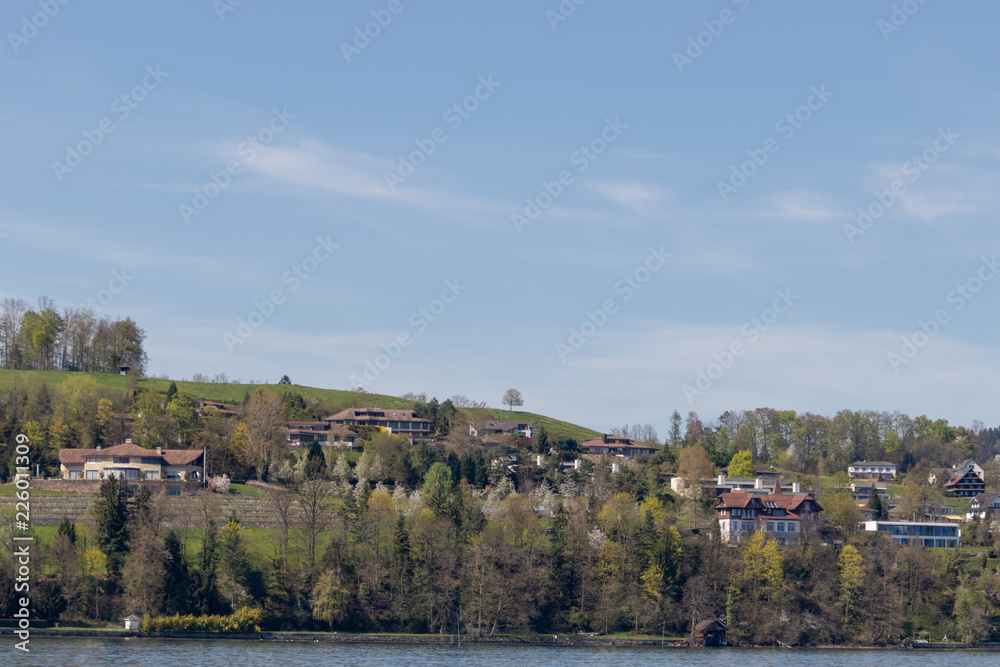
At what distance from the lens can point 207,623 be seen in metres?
86.4

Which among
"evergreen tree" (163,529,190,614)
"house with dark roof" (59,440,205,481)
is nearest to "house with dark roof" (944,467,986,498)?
"house with dark roof" (59,440,205,481)

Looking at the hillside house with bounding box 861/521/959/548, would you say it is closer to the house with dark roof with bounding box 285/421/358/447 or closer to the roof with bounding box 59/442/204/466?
the house with dark roof with bounding box 285/421/358/447

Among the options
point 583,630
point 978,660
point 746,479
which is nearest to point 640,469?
point 746,479

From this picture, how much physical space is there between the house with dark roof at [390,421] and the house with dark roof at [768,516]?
61.2m

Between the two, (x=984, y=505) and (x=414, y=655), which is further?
(x=984, y=505)

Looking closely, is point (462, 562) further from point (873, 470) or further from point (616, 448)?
point (873, 470)

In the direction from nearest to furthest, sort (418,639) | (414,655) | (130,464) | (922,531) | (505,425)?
(414,655) → (418,639) → (130,464) → (922,531) → (505,425)

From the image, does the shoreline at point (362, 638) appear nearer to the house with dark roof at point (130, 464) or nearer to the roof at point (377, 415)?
the house with dark roof at point (130, 464)

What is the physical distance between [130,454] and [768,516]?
72685 millimetres

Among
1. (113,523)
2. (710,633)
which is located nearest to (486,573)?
(710,633)

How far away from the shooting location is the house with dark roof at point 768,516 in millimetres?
121438

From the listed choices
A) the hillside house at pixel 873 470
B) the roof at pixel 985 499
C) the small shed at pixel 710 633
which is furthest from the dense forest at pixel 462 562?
the hillside house at pixel 873 470

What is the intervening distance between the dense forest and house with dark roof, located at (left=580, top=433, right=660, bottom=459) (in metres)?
39.7

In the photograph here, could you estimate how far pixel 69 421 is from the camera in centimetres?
13288
